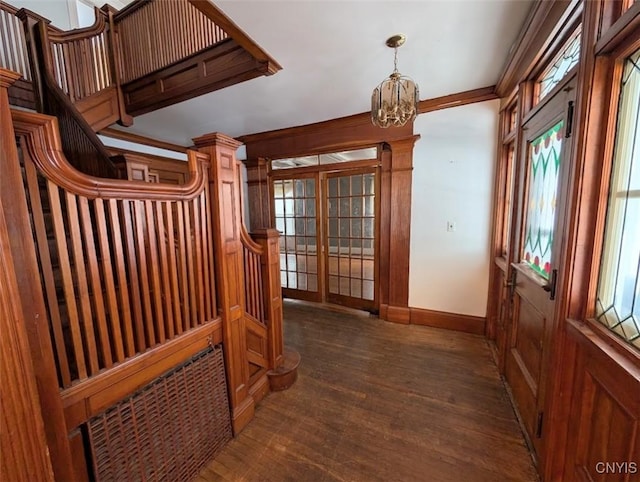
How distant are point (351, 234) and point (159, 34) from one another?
3.14 meters

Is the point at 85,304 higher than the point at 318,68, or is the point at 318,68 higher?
the point at 318,68

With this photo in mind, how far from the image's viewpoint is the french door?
11.3ft

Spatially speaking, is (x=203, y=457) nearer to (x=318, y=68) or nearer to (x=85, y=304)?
(x=85, y=304)

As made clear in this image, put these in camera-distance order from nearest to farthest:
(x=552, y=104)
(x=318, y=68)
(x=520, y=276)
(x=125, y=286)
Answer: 1. (x=125, y=286)
2. (x=552, y=104)
3. (x=520, y=276)
4. (x=318, y=68)

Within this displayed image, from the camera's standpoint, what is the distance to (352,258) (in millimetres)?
3623

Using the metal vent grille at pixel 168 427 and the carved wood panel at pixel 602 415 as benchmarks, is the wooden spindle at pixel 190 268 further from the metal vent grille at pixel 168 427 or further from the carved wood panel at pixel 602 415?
the carved wood panel at pixel 602 415

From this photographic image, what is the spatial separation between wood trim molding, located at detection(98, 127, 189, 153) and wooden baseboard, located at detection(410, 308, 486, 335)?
3.67 meters

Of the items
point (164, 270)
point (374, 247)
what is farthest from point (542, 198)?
point (164, 270)

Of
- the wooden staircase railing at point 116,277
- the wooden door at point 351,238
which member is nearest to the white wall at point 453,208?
the wooden door at point 351,238

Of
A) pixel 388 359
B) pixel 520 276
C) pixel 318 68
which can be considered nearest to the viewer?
pixel 520 276

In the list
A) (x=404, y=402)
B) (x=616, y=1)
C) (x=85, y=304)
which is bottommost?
(x=404, y=402)

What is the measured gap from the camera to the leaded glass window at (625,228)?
36.3 inches

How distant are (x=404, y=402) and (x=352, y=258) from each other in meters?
1.95

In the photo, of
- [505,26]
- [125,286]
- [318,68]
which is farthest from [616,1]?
[125,286]
